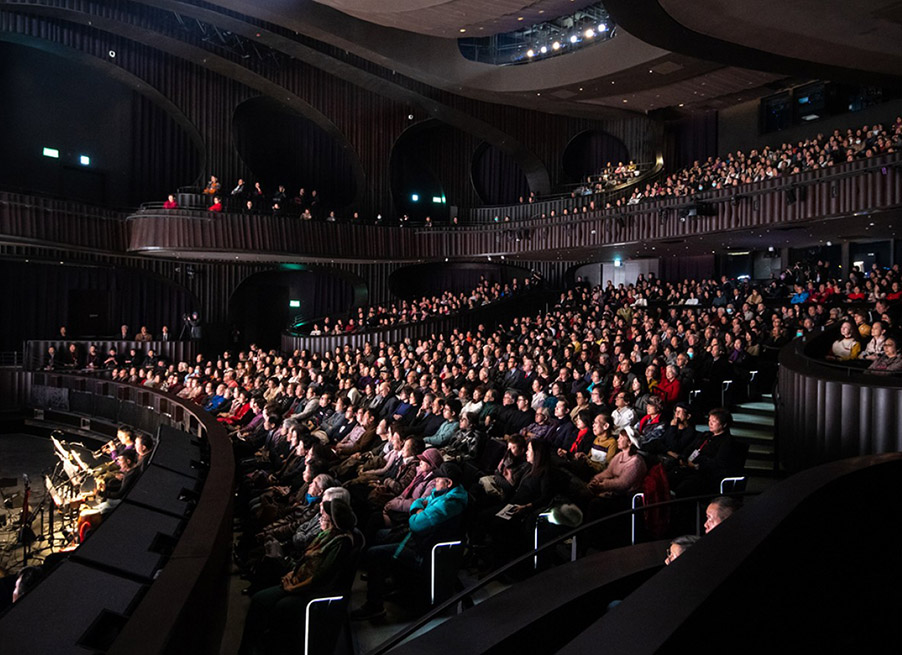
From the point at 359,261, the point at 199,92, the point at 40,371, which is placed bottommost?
the point at 40,371

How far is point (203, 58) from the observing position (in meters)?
14.2

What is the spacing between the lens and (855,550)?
2344 mm

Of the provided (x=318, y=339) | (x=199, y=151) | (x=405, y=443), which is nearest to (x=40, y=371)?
(x=318, y=339)

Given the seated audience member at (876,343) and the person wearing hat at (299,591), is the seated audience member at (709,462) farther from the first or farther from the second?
the person wearing hat at (299,591)

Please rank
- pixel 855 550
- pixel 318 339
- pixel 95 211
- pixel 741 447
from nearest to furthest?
pixel 855 550
pixel 741 447
pixel 95 211
pixel 318 339

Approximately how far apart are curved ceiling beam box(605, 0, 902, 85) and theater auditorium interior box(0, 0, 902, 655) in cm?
8

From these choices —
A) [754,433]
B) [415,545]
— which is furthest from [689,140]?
[415,545]

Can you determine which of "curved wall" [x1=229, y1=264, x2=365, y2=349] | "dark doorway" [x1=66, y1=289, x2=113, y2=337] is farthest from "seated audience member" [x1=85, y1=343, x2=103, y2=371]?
"curved wall" [x1=229, y1=264, x2=365, y2=349]

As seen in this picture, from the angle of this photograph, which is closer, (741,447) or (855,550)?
(855,550)

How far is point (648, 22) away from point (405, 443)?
771 cm

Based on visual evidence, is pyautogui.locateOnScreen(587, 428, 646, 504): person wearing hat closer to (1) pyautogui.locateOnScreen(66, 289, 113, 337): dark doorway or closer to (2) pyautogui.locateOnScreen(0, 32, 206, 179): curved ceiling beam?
(2) pyautogui.locateOnScreen(0, 32, 206, 179): curved ceiling beam

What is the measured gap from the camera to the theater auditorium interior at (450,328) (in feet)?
7.63

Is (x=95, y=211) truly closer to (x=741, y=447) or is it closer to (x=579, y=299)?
(x=579, y=299)

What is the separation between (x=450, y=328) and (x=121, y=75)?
8847 millimetres
